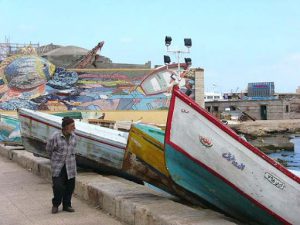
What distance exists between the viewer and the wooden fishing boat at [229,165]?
5.88m

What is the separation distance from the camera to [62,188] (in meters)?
6.79

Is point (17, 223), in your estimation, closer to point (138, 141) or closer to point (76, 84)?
point (138, 141)

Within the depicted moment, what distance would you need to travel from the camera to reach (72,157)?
6.80m

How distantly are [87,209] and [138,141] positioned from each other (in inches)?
50.9

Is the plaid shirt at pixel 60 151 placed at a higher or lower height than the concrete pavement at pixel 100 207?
higher

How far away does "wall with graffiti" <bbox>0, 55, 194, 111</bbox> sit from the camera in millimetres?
37094

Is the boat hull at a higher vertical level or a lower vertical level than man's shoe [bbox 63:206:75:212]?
higher

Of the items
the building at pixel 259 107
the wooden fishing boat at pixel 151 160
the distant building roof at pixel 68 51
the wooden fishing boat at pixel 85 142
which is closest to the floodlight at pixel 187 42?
the wooden fishing boat at pixel 85 142

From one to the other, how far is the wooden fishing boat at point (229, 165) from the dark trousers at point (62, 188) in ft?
5.28

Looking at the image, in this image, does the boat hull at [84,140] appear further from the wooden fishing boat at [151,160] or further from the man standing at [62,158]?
the man standing at [62,158]

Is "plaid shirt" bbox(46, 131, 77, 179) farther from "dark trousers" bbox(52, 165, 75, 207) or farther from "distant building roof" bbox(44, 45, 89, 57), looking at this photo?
"distant building roof" bbox(44, 45, 89, 57)

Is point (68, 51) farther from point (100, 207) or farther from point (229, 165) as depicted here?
point (229, 165)

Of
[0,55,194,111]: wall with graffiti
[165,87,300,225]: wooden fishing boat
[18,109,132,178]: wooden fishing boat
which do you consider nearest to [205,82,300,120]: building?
[0,55,194,111]: wall with graffiti

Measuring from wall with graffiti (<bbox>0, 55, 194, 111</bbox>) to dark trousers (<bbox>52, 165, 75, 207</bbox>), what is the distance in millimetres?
30061
